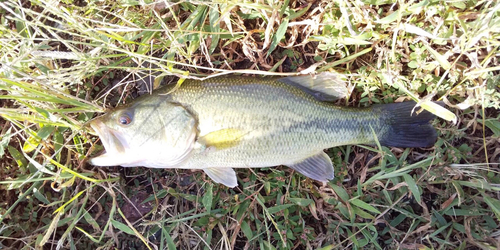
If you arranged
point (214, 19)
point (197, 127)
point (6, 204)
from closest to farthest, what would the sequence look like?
point (197, 127)
point (214, 19)
point (6, 204)

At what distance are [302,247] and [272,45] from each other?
71.6 inches

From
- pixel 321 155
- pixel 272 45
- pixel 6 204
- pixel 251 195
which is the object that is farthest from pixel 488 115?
pixel 6 204

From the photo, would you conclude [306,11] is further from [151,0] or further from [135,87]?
[135,87]

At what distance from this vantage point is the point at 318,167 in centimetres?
268

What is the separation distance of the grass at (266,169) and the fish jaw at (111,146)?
0.35m

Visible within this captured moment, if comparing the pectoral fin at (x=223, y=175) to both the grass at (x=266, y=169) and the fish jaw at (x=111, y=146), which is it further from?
the fish jaw at (x=111, y=146)

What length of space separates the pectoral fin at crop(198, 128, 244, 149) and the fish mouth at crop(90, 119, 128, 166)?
0.60 metres

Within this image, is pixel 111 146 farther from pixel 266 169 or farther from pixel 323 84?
pixel 323 84

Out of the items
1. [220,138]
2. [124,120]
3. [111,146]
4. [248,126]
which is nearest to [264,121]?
[248,126]

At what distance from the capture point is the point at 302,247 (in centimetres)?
287

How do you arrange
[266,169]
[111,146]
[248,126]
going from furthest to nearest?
1. [266,169]
2. [248,126]
3. [111,146]

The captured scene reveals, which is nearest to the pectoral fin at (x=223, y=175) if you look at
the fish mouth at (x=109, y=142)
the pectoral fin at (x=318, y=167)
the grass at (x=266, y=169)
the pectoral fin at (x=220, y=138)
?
the grass at (x=266, y=169)

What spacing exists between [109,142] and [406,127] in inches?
93.3

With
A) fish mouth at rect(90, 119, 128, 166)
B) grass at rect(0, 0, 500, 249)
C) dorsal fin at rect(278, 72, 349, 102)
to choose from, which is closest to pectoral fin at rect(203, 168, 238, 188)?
grass at rect(0, 0, 500, 249)
